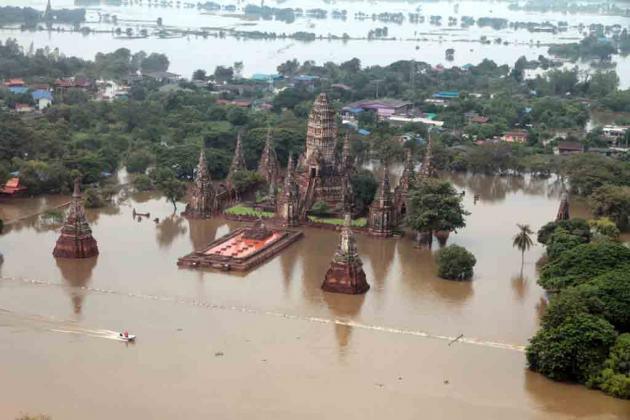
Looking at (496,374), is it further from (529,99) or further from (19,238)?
(529,99)

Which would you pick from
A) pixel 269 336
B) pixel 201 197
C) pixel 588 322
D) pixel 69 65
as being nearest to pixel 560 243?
pixel 588 322

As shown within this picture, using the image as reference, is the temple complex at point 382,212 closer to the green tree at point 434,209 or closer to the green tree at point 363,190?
the green tree at point 434,209

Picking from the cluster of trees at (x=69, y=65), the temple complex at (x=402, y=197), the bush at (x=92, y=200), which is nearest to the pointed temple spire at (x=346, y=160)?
the temple complex at (x=402, y=197)

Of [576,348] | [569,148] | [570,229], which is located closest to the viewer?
[576,348]

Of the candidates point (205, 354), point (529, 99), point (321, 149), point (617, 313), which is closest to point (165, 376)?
point (205, 354)

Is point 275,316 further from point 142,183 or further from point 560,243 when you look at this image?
point 142,183

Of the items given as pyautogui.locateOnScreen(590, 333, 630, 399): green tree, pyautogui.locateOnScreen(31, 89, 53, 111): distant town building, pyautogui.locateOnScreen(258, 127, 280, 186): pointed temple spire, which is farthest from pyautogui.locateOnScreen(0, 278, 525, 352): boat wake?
pyautogui.locateOnScreen(31, 89, 53, 111): distant town building

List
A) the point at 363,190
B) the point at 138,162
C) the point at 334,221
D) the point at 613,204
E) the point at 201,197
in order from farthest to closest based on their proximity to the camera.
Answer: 1. the point at 138,162
2. the point at 363,190
3. the point at 201,197
4. the point at 334,221
5. the point at 613,204
